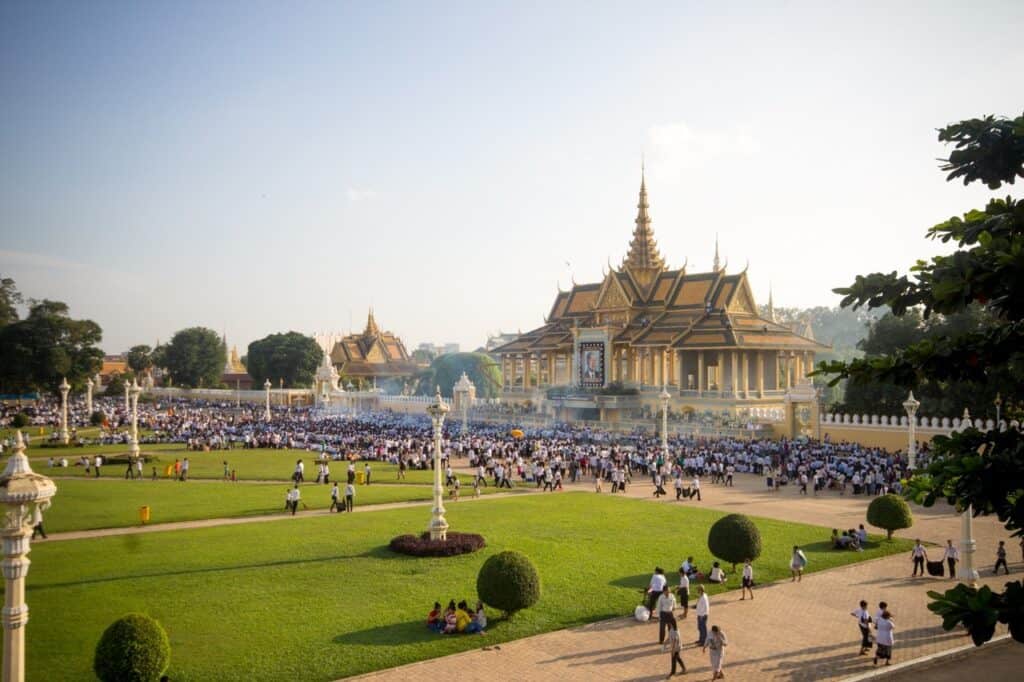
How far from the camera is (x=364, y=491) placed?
99.1 ft

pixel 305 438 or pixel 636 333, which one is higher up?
pixel 636 333

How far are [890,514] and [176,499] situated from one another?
23837 millimetres

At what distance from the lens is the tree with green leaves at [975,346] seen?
5195 millimetres

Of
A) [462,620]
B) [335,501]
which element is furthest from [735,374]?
[462,620]

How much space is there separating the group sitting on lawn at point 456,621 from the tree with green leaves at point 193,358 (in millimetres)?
96065

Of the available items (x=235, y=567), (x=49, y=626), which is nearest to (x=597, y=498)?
(x=235, y=567)

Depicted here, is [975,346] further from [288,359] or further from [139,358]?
[139,358]

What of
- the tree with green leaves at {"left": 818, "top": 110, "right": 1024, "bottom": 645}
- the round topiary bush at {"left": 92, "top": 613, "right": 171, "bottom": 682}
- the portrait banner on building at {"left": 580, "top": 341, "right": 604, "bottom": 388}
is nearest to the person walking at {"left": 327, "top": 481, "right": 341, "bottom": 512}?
the round topiary bush at {"left": 92, "top": 613, "right": 171, "bottom": 682}

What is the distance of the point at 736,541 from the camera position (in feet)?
55.1

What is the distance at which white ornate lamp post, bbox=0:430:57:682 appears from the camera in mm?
8945

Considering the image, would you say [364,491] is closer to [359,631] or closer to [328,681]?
[359,631]

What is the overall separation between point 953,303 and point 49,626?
15.3m

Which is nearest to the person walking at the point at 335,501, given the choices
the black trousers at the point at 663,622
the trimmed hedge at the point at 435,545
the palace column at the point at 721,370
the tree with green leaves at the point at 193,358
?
the trimmed hedge at the point at 435,545

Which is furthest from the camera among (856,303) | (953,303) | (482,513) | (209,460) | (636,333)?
(636,333)
